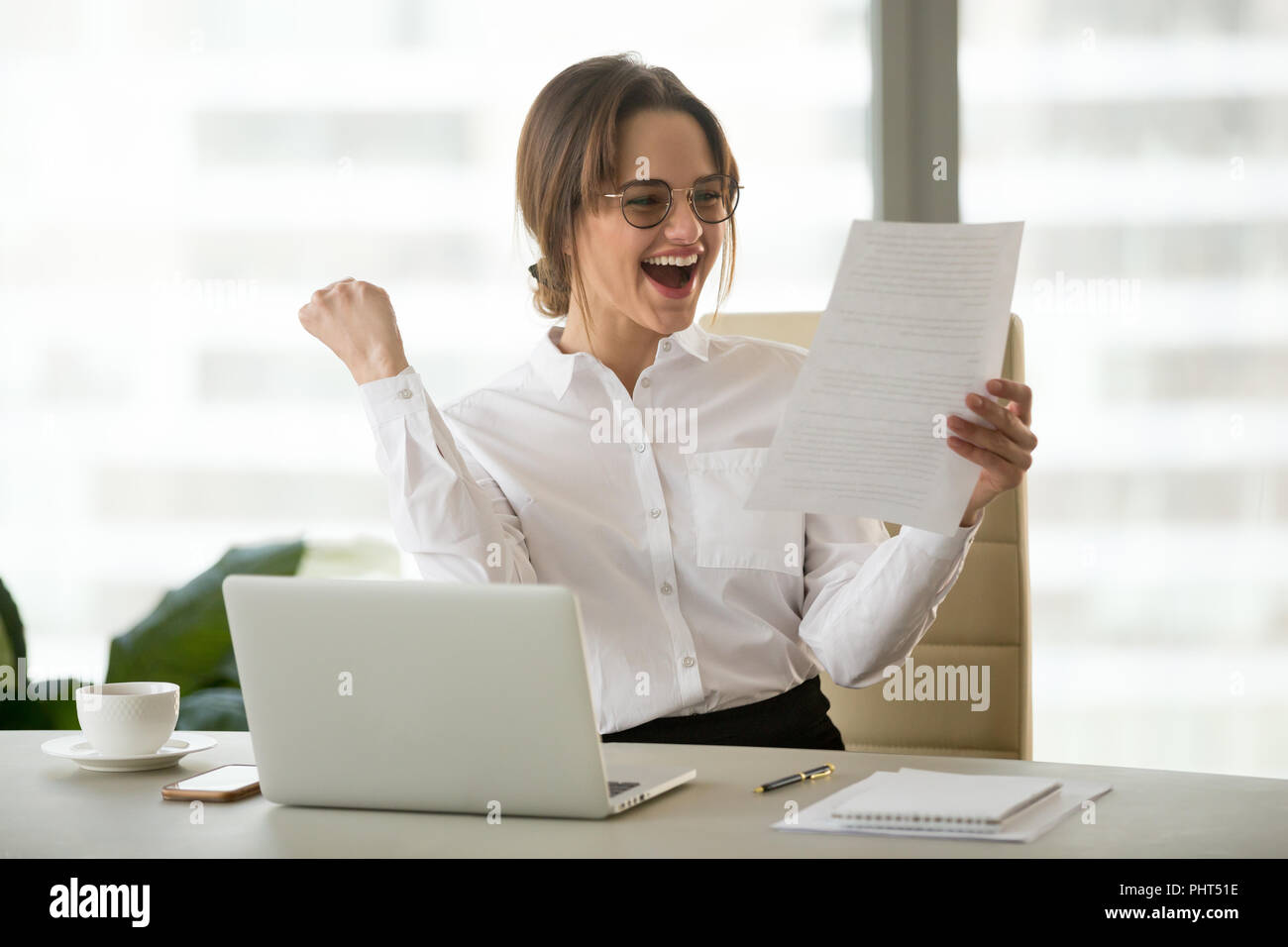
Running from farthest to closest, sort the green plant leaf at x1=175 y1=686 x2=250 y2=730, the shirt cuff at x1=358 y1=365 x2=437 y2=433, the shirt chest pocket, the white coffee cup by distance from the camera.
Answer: the green plant leaf at x1=175 y1=686 x2=250 y2=730 → the shirt chest pocket → the shirt cuff at x1=358 y1=365 x2=437 y2=433 → the white coffee cup

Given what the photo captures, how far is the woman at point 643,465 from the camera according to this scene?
148 cm

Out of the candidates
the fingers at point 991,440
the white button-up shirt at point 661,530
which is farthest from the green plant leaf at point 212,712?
the fingers at point 991,440

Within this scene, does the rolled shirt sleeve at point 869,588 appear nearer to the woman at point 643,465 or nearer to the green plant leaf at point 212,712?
the woman at point 643,465

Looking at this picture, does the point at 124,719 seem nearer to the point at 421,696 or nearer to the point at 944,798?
the point at 421,696

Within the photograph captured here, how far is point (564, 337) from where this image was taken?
5.93 ft

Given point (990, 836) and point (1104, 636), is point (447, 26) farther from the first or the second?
point (990, 836)

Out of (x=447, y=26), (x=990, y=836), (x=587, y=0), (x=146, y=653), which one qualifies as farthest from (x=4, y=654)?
(x=990, y=836)

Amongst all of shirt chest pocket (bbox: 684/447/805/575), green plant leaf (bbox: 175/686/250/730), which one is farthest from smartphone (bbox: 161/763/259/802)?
green plant leaf (bbox: 175/686/250/730)

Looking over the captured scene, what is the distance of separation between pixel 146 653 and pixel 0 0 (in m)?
1.42

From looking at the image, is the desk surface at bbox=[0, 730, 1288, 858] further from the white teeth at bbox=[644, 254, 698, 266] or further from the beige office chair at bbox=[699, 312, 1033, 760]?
the white teeth at bbox=[644, 254, 698, 266]

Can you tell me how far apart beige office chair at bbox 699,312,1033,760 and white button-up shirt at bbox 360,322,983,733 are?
0.17 m

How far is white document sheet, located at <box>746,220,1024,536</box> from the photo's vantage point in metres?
1.09

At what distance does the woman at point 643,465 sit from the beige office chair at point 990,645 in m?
0.17

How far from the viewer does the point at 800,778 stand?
1058 mm
